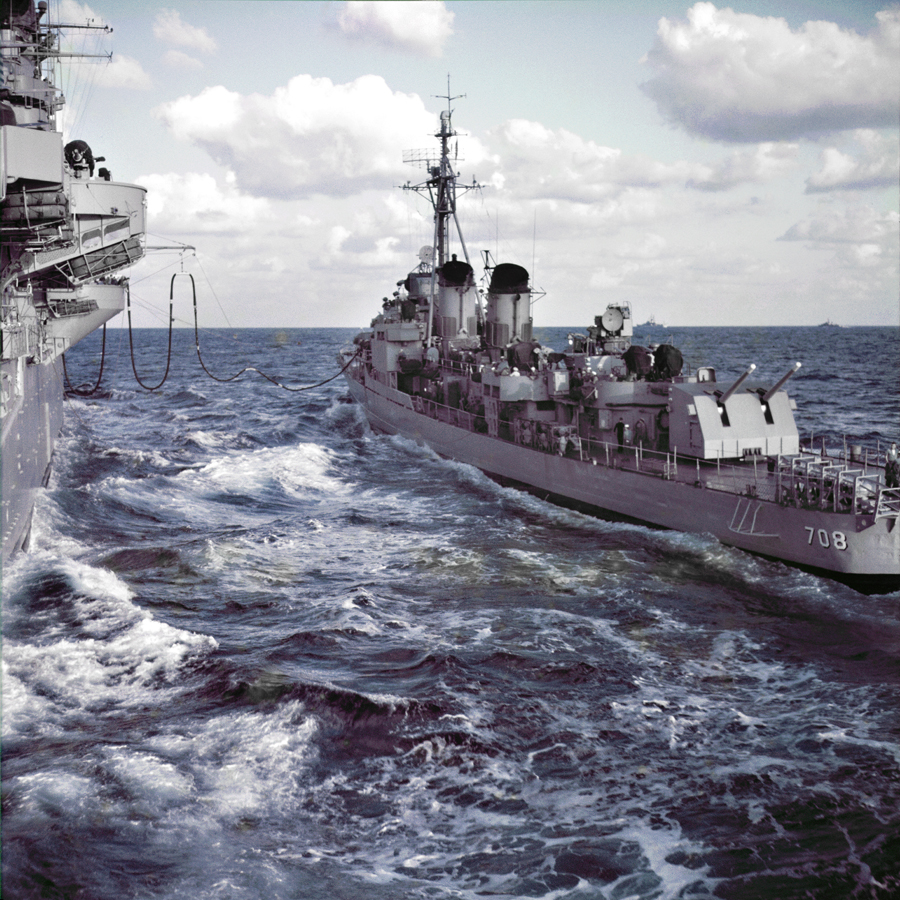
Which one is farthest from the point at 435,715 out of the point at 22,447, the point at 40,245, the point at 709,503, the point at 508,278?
the point at 508,278

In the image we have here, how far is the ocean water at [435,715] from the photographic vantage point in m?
8.00

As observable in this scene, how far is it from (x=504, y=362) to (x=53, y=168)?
51.0 feet

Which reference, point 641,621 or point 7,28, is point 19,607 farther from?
point 7,28

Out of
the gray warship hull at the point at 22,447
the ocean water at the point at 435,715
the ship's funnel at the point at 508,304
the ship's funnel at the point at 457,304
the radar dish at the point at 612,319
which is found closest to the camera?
the ocean water at the point at 435,715

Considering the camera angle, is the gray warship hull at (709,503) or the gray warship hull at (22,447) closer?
the gray warship hull at (22,447)

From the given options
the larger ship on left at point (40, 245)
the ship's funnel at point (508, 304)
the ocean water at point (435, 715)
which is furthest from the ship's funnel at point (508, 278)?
the larger ship on left at point (40, 245)

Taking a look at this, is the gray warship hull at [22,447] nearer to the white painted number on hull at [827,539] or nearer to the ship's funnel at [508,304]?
the white painted number on hull at [827,539]

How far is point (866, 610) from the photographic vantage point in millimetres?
15523

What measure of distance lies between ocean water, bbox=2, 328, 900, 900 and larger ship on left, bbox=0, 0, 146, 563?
235 cm

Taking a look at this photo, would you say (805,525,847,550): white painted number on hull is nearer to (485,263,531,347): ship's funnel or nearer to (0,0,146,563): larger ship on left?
(0,0,146,563): larger ship on left

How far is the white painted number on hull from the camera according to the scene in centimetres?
1619

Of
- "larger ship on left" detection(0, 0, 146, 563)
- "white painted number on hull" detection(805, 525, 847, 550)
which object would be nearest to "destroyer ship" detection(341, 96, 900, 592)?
"white painted number on hull" detection(805, 525, 847, 550)

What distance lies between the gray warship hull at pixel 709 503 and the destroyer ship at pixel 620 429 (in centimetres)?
4

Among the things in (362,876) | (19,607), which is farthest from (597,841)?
(19,607)
